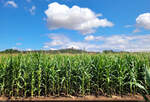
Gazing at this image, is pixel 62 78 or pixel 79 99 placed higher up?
pixel 62 78

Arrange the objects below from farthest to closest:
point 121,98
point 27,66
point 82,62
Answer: point 82,62 < point 27,66 < point 121,98

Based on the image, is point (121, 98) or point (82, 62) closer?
point (121, 98)

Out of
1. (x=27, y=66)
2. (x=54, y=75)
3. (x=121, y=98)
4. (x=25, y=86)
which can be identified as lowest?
(x=121, y=98)

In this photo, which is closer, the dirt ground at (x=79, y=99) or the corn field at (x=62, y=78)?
the dirt ground at (x=79, y=99)

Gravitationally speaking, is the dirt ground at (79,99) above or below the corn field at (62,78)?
below

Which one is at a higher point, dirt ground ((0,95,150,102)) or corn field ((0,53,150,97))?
corn field ((0,53,150,97))

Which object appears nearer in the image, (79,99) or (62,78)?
(79,99)

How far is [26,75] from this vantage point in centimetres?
439

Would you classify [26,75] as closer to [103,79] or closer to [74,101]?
[74,101]

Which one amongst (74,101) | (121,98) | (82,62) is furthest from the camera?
(82,62)

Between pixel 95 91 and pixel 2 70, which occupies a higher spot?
pixel 2 70

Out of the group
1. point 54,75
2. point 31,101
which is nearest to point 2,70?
point 31,101

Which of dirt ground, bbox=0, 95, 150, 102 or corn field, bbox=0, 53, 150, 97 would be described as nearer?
dirt ground, bbox=0, 95, 150, 102

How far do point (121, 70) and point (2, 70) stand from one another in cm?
446
